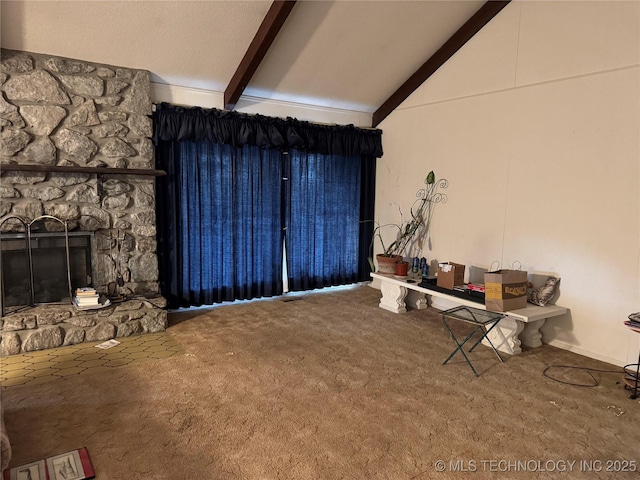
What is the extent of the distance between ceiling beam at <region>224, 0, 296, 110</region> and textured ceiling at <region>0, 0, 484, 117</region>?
2.4 inches

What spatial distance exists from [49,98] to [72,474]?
113 inches

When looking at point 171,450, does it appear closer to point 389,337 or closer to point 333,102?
point 389,337

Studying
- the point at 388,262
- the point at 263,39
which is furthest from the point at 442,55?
the point at 388,262

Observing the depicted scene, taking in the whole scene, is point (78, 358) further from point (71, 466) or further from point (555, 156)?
point (555, 156)

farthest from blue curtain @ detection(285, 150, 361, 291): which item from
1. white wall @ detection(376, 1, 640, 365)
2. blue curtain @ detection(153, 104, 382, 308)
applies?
white wall @ detection(376, 1, 640, 365)

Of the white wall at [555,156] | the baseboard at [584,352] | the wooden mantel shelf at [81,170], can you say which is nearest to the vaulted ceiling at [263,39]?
the white wall at [555,156]

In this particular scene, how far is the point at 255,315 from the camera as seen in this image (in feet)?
14.1

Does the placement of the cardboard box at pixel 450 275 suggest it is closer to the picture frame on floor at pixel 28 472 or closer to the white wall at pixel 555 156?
the white wall at pixel 555 156

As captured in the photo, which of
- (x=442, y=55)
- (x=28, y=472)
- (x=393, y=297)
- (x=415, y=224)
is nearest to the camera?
(x=28, y=472)

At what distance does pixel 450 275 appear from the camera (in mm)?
3951

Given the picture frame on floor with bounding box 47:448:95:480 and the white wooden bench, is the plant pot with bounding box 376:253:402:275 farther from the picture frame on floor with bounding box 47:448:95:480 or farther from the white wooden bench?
the picture frame on floor with bounding box 47:448:95:480

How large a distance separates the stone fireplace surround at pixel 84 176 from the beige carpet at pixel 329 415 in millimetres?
695

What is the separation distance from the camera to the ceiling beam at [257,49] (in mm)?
3336

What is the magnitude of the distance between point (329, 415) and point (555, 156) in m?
2.73
